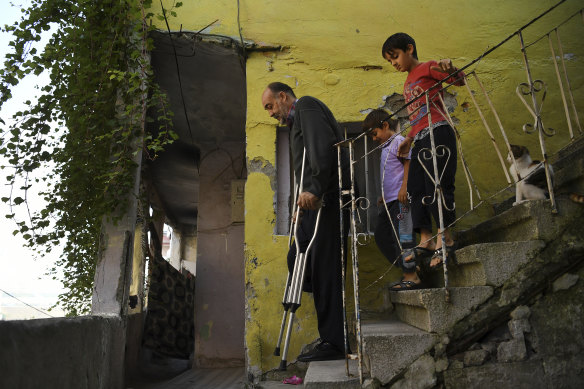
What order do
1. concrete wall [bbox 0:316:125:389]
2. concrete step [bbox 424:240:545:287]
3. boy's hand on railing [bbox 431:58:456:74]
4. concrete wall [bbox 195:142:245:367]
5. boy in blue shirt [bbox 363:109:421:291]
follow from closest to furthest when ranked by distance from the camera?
concrete wall [bbox 0:316:125:389], concrete step [bbox 424:240:545:287], boy's hand on railing [bbox 431:58:456:74], boy in blue shirt [bbox 363:109:421:291], concrete wall [bbox 195:142:245:367]

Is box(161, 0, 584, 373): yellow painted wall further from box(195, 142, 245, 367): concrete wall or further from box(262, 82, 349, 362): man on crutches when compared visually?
box(195, 142, 245, 367): concrete wall

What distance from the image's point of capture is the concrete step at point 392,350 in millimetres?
2205

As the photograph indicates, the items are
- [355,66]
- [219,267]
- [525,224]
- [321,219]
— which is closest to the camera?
[525,224]

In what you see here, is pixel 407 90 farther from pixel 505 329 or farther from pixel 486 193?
pixel 505 329

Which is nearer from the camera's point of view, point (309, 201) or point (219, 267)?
point (309, 201)

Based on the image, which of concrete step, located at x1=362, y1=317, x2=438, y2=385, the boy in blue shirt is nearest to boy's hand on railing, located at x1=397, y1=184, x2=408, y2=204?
the boy in blue shirt

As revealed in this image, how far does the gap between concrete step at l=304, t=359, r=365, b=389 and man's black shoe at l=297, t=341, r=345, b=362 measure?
2.2 inches

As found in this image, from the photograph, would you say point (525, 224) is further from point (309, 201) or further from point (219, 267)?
point (219, 267)

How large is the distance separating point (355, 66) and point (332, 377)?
10.4ft

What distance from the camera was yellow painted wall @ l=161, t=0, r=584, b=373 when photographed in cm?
385

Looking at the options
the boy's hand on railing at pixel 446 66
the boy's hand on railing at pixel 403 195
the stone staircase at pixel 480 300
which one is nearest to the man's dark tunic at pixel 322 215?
the stone staircase at pixel 480 300

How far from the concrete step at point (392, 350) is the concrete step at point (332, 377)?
12 cm

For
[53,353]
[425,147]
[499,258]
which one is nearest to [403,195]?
[425,147]

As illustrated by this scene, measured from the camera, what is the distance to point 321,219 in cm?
277
